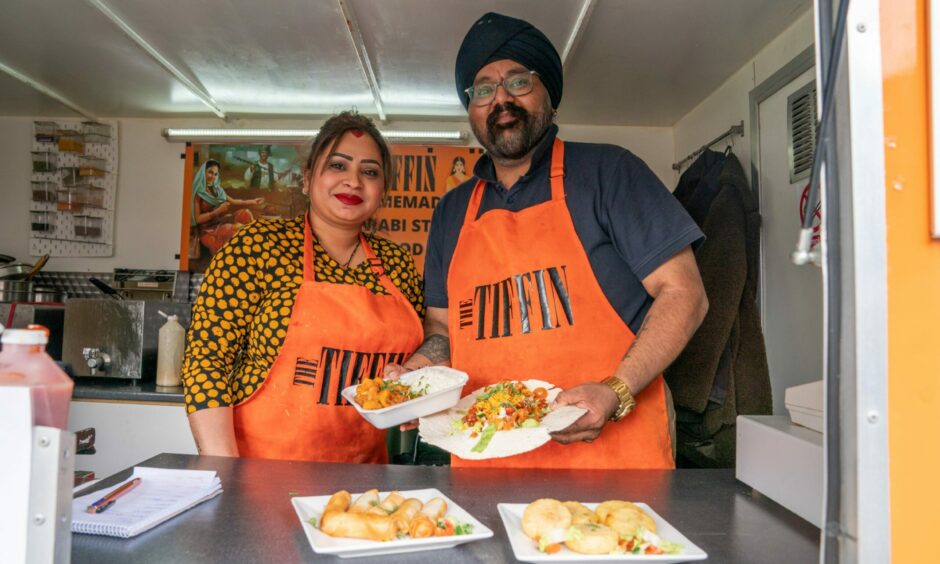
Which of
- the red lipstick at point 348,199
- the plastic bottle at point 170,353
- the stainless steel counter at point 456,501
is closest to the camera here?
the stainless steel counter at point 456,501

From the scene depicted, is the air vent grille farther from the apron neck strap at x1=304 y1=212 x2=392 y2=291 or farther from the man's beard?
the apron neck strap at x1=304 y1=212 x2=392 y2=291

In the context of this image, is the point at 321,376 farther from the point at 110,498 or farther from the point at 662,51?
the point at 662,51

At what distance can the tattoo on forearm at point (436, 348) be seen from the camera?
2.18 metres

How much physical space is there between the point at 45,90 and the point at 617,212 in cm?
458

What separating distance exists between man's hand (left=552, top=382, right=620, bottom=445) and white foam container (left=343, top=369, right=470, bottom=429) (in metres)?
0.28

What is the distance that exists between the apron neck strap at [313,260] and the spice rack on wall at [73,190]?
3.86m

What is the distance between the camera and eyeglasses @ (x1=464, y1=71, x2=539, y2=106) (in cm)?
211

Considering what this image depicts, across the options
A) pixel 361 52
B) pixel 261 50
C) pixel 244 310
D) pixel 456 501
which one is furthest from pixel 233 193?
pixel 456 501

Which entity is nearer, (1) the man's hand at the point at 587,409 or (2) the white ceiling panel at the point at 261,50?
(1) the man's hand at the point at 587,409

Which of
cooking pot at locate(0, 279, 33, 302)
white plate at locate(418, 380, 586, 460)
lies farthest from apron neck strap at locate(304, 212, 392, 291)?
cooking pot at locate(0, 279, 33, 302)

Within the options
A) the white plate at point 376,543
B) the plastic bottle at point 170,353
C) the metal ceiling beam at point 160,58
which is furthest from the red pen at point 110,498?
the metal ceiling beam at point 160,58

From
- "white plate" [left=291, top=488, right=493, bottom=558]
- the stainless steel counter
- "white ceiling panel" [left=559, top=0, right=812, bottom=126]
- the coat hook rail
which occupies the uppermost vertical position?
"white ceiling panel" [left=559, top=0, right=812, bottom=126]

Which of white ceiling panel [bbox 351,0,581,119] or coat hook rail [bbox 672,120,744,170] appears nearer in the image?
white ceiling panel [bbox 351,0,581,119]

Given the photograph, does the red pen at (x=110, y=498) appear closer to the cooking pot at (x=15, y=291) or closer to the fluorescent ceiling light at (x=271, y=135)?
the cooking pot at (x=15, y=291)
